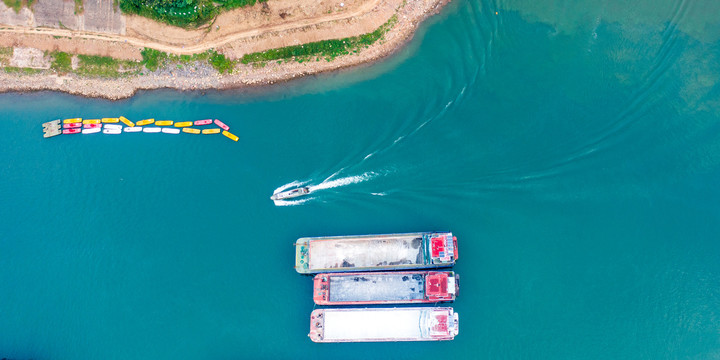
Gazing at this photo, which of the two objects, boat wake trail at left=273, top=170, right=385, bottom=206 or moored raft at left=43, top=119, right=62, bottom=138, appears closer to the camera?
boat wake trail at left=273, top=170, right=385, bottom=206

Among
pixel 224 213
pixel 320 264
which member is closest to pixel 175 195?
pixel 224 213

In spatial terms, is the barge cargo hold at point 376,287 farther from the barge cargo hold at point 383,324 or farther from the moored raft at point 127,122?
the moored raft at point 127,122

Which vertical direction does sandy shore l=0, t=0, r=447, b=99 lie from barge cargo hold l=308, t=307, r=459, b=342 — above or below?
above

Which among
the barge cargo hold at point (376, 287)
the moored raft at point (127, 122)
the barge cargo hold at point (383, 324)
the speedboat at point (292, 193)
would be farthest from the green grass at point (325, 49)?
the barge cargo hold at point (383, 324)

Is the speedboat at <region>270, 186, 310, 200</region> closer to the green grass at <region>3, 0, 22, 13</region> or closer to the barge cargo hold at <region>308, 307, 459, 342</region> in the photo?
the barge cargo hold at <region>308, 307, 459, 342</region>

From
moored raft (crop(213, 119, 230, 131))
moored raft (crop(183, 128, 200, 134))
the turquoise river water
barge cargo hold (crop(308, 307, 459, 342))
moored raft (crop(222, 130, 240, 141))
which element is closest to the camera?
barge cargo hold (crop(308, 307, 459, 342))

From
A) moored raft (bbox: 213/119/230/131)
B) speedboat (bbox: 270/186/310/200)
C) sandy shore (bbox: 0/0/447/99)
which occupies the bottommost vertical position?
speedboat (bbox: 270/186/310/200)

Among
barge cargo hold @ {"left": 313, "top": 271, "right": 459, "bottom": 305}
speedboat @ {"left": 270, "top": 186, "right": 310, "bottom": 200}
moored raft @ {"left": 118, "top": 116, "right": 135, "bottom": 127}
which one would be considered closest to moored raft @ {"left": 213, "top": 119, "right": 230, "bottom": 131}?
speedboat @ {"left": 270, "top": 186, "right": 310, "bottom": 200}

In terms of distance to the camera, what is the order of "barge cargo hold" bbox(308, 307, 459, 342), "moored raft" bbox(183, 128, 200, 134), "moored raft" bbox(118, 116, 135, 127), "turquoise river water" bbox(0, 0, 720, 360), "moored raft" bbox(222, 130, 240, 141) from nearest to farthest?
"barge cargo hold" bbox(308, 307, 459, 342), "turquoise river water" bbox(0, 0, 720, 360), "moored raft" bbox(222, 130, 240, 141), "moored raft" bbox(183, 128, 200, 134), "moored raft" bbox(118, 116, 135, 127)
